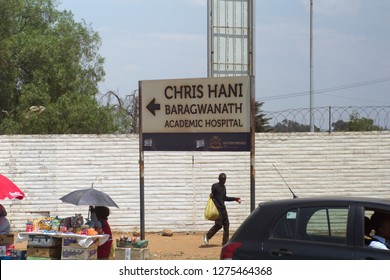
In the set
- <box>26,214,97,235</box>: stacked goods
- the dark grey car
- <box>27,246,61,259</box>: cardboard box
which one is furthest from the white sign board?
the dark grey car

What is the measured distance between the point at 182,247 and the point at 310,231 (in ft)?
26.7

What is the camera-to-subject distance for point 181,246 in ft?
49.7

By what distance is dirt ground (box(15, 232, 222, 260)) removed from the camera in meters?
13.8

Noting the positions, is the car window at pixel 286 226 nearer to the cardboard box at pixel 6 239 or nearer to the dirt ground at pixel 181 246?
the dirt ground at pixel 181 246

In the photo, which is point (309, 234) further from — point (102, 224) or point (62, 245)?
point (102, 224)

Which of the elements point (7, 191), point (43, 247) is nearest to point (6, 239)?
point (7, 191)

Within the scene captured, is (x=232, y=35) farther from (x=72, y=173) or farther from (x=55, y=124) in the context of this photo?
(x=55, y=124)

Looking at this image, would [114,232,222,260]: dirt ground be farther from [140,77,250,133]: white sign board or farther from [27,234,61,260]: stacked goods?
[140,77,250,133]: white sign board

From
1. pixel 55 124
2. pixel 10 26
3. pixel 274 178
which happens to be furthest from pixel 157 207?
pixel 10 26

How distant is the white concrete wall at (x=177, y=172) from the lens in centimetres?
1645

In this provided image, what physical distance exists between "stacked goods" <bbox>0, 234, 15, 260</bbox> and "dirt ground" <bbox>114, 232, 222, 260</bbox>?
250 centimetres

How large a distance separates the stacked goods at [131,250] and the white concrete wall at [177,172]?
3955mm

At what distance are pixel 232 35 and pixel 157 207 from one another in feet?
14.9

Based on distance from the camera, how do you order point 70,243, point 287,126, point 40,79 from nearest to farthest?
point 70,243 < point 287,126 < point 40,79
